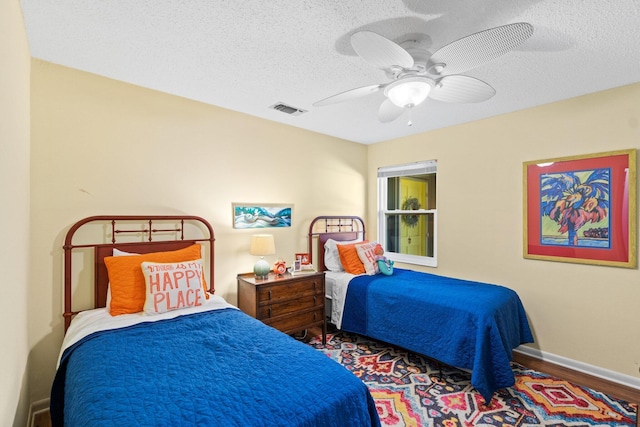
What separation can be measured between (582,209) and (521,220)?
1.56ft

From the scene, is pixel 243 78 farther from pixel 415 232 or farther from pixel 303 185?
pixel 415 232

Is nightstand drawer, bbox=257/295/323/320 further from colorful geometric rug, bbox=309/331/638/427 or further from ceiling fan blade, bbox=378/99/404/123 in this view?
ceiling fan blade, bbox=378/99/404/123

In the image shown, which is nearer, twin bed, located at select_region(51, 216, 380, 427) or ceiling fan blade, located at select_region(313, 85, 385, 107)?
twin bed, located at select_region(51, 216, 380, 427)

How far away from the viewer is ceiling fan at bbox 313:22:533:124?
1337mm

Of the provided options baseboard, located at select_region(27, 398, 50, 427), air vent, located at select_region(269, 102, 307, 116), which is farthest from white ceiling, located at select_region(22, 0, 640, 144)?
baseboard, located at select_region(27, 398, 50, 427)

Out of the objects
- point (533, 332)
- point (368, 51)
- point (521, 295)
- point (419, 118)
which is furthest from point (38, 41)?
point (533, 332)

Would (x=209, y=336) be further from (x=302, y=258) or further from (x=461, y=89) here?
(x=461, y=89)

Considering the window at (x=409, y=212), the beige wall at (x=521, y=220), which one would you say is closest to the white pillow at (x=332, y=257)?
the window at (x=409, y=212)

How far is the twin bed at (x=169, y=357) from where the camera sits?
1.13 metres

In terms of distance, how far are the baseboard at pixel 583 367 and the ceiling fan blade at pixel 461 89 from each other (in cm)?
248

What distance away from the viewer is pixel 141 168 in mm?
2488

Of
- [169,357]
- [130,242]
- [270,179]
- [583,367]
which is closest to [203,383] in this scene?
[169,357]

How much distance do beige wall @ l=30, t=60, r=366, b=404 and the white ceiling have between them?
22 cm

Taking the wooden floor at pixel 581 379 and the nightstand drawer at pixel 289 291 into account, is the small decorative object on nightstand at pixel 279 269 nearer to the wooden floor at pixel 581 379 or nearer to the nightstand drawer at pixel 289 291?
the nightstand drawer at pixel 289 291
